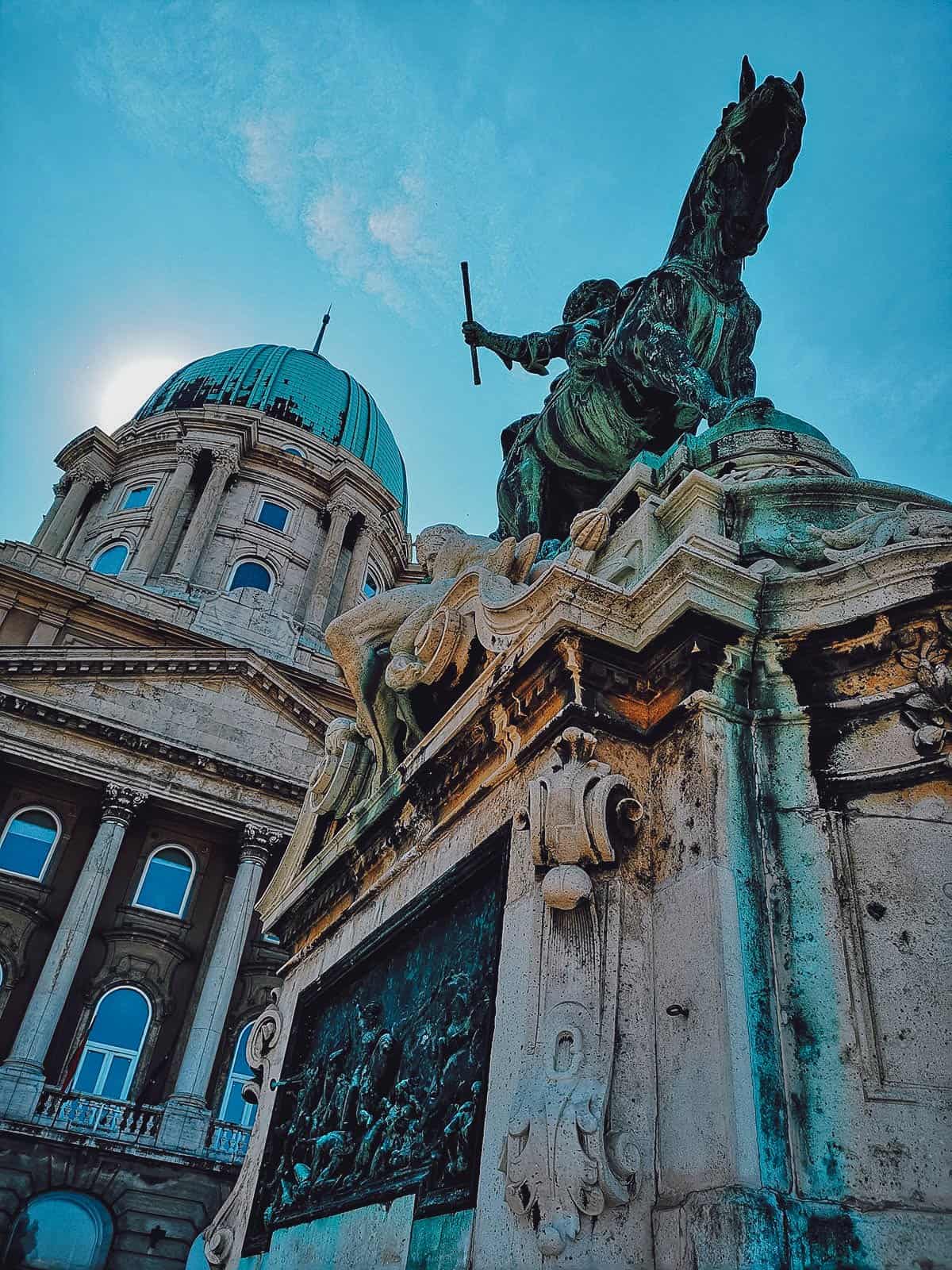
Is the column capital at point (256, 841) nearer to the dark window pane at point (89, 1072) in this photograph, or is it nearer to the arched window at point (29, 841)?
the arched window at point (29, 841)

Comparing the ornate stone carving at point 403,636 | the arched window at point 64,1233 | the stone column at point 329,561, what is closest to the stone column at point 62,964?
the arched window at point 64,1233

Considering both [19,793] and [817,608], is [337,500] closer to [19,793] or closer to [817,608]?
[19,793]

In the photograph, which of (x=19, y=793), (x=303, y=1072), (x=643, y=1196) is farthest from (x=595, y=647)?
(x=19, y=793)

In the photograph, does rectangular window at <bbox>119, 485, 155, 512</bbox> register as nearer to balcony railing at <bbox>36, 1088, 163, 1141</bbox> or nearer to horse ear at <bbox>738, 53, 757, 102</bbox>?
balcony railing at <bbox>36, 1088, 163, 1141</bbox>

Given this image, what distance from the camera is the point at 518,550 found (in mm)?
4605

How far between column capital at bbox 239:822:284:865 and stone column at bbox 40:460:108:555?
19.2 meters

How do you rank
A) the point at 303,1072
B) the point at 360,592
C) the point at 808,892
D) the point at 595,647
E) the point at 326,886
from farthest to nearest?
the point at 360,592, the point at 326,886, the point at 303,1072, the point at 595,647, the point at 808,892

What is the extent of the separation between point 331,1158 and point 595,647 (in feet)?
7.44

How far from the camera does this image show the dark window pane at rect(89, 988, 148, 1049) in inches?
894

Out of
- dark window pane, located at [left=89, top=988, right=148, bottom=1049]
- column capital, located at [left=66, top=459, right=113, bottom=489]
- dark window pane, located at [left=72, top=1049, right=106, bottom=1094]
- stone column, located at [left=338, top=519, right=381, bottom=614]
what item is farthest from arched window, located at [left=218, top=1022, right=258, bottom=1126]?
column capital, located at [left=66, top=459, right=113, bottom=489]

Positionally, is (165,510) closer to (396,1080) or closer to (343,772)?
(343,772)

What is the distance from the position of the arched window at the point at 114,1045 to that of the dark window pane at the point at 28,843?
3.60 metres

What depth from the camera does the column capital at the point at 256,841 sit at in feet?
80.8

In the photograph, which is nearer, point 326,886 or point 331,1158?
point 331,1158
